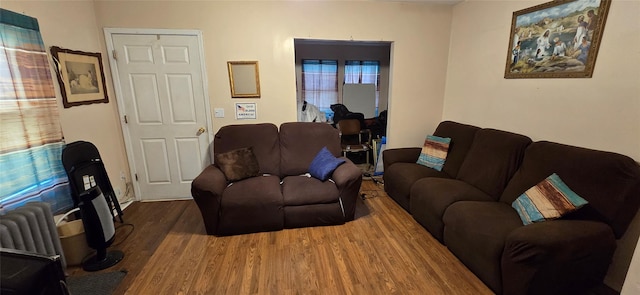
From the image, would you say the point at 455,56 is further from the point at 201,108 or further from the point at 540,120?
the point at 201,108

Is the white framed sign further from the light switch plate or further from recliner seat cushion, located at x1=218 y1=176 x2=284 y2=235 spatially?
recliner seat cushion, located at x1=218 y1=176 x2=284 y2=235

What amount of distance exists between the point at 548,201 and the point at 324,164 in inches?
71.8

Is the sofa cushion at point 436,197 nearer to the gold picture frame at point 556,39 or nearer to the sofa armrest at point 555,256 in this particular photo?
the sofa armrest at point 555,256

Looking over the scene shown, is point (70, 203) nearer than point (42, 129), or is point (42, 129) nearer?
point (42, 129)

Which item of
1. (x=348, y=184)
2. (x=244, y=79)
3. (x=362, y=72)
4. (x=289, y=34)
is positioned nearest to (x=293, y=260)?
(x=348, y=184)

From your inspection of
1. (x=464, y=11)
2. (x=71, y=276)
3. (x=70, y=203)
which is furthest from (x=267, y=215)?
(x=464, y=11)

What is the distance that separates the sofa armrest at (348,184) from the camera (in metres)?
2.47

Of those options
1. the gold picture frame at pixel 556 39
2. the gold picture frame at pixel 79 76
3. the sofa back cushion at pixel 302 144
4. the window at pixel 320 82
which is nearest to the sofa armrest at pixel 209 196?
the sofa back cushion at pixel 302 144

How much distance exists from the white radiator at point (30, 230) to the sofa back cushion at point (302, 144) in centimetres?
189

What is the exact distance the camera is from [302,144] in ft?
9.95

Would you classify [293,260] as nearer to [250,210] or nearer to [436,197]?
[250,210]

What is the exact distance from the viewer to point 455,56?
3285 millimetres

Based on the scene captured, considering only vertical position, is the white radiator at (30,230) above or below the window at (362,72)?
below

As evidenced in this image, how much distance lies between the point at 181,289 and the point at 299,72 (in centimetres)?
506
